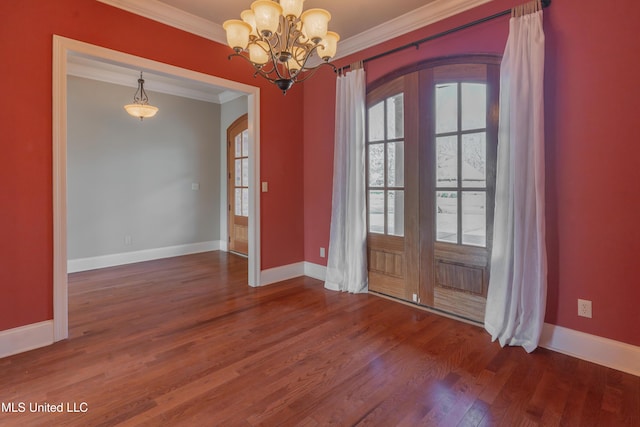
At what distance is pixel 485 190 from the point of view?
2738 millimetres

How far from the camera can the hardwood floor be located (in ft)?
5.54

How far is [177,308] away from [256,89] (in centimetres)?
259

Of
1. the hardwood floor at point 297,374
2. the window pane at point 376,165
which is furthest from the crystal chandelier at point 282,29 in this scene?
the hardwood floor at point 297,374

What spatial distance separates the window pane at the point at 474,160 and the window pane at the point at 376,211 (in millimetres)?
925

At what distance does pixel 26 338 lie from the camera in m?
2.36

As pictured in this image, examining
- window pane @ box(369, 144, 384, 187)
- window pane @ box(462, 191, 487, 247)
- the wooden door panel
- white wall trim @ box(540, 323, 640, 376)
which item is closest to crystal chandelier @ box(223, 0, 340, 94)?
window pane @ box(369, 144, 384, 187)

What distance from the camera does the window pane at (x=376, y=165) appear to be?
3.50 metres

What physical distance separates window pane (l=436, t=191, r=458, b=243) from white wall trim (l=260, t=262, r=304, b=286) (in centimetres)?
201

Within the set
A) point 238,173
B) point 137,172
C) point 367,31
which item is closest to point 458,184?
point 367,31

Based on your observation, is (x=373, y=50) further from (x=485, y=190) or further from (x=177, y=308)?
(x=177, y=308)

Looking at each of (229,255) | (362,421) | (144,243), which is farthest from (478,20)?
(144,243)

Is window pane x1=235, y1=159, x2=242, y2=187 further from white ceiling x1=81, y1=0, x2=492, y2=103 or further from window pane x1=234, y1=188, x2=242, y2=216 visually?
white ceiling x1=81, y1=0, x2=492, y2=103

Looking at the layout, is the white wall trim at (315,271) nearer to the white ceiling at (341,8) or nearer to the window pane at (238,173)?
the window pane at (238,173)

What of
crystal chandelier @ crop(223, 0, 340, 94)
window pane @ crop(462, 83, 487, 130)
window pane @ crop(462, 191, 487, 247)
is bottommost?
window pane @ crop(462, 191, 487, 247)
